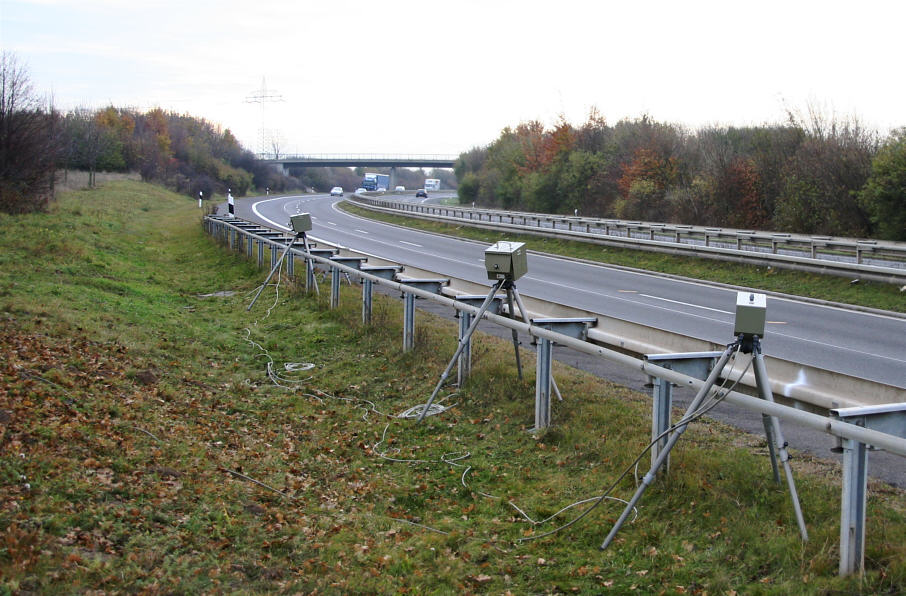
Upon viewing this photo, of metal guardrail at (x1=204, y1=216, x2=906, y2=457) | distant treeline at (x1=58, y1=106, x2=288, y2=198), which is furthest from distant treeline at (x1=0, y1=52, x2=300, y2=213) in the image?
metal guardrail at (x1=204, y1=216, x2=906, y2=457)

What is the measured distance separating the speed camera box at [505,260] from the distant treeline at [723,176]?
95.4 feet

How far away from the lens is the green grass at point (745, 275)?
18.5 metres

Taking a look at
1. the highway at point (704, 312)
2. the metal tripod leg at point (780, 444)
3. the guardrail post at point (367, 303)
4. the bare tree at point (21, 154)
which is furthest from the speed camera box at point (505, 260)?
the bare tree at point (21, 154)

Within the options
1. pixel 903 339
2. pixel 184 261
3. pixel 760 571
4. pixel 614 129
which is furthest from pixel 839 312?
pixel 614 129

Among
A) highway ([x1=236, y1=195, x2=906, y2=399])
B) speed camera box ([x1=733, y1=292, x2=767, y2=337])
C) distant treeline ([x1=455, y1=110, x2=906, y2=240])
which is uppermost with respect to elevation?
distant treeline ([x1=455, y1=110, x2=906, y2=240])

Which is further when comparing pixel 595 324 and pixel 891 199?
pixel 891 199

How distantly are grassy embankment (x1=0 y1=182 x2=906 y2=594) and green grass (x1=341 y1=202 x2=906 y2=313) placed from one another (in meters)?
11.8

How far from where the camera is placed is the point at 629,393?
361 inches

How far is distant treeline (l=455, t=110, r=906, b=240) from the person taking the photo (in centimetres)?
3503

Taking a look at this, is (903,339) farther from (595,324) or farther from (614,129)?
→ (614,129)

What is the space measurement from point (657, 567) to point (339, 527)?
2.29 meters

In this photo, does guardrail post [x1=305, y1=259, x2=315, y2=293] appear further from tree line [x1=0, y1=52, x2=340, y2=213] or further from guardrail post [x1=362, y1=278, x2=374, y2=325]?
tree line [x1=0, y1=52, x2=340, y2=213]

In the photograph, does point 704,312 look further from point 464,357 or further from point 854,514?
point 854,514

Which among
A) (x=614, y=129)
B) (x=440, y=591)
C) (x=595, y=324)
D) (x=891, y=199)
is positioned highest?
(x=614, y=129)
